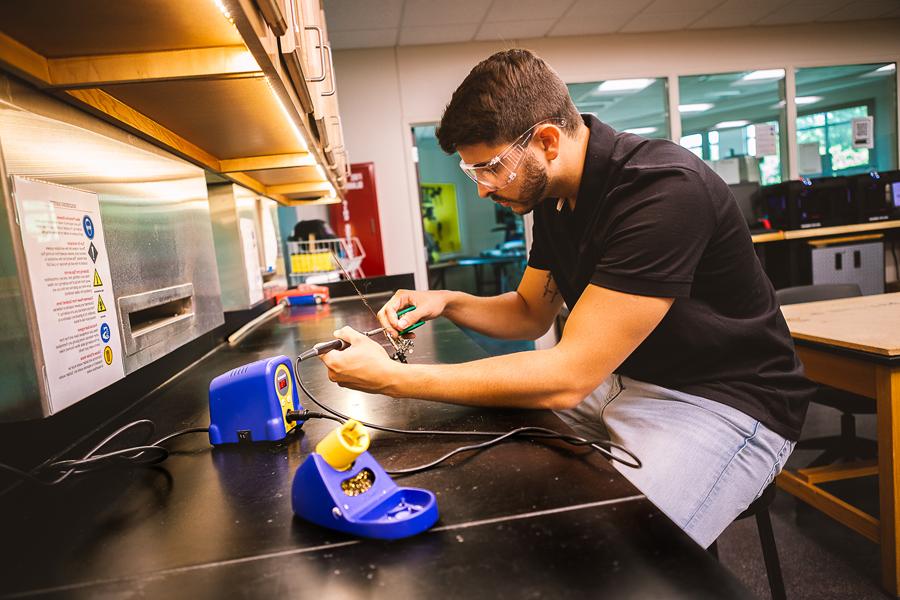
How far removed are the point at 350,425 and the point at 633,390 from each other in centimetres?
77

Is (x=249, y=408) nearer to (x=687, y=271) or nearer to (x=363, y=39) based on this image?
(x=687, y=271)

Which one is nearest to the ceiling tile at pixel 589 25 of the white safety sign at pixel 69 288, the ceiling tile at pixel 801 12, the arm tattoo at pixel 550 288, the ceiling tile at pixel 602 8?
the ceiling tile at pixel 602 8

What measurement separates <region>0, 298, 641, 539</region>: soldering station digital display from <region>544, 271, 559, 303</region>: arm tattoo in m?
0.73

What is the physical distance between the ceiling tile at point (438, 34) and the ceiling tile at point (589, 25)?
2.51 feet

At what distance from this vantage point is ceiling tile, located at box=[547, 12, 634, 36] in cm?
446

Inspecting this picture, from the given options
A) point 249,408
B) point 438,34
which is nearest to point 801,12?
point 438,34

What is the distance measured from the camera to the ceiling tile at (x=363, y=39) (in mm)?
4250

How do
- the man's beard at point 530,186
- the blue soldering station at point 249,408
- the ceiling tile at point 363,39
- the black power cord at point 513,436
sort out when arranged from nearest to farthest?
the black power cord at point 513,436 < the blue soldering station at point 249,408 < the man's beard at point 530,186 < the ceiling tile at point 363,39

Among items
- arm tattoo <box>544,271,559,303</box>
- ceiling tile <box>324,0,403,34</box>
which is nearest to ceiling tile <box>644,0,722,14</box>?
ceiling tile <box>324,0,403,34</box>

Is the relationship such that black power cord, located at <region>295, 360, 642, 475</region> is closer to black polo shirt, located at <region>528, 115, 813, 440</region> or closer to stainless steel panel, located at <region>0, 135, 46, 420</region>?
black polo shirt, located at <region>528, 115, 813, 440</region>

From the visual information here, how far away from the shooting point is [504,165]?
111 centimetres

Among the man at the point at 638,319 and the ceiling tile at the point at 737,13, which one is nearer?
the man at the point at 638,319

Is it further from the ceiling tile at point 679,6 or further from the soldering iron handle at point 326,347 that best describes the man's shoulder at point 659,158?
the ceiling tile at point 679,6

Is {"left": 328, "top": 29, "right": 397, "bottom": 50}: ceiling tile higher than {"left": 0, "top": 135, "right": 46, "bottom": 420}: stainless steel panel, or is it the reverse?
{"left": 328, "top": 29, "right": 397, "bottom": 50}: ceiling tile
